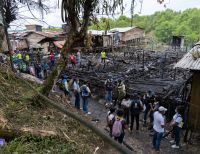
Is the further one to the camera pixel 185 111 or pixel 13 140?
pixel 185 111

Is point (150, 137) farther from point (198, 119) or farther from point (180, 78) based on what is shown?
point (180, 78)

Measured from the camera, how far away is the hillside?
19.0 ft

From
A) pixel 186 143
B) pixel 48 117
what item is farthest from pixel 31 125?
pixel 186 143

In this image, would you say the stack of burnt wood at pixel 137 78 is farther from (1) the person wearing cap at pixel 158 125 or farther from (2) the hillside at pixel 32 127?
(2) the hillside at pixel 32 127

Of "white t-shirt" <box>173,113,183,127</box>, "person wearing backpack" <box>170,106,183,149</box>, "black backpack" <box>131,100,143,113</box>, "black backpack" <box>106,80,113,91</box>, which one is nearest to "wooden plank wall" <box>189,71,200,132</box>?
"person wearing backpack" <box>170,106,183,149</box>

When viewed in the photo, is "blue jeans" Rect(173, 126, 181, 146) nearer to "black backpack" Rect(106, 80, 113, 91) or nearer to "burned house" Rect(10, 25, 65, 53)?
"black backpack" Rect(106, 80, 113, 91)

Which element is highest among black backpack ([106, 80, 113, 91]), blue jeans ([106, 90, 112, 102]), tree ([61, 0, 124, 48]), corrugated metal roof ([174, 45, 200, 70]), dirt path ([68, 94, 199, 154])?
tree ([61, 0, 124, 48])

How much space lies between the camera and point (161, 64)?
95.5ft

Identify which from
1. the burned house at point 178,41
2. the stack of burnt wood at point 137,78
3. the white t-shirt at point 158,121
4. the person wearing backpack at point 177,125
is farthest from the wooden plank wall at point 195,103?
the burned house at point 178,41

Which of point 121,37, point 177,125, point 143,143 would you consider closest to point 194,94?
point 177,125

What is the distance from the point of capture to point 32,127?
21.9 ft

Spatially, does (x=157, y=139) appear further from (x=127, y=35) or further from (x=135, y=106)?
(x=127, y=35)

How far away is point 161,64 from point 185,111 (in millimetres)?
17902

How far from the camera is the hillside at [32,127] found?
19.0ft
